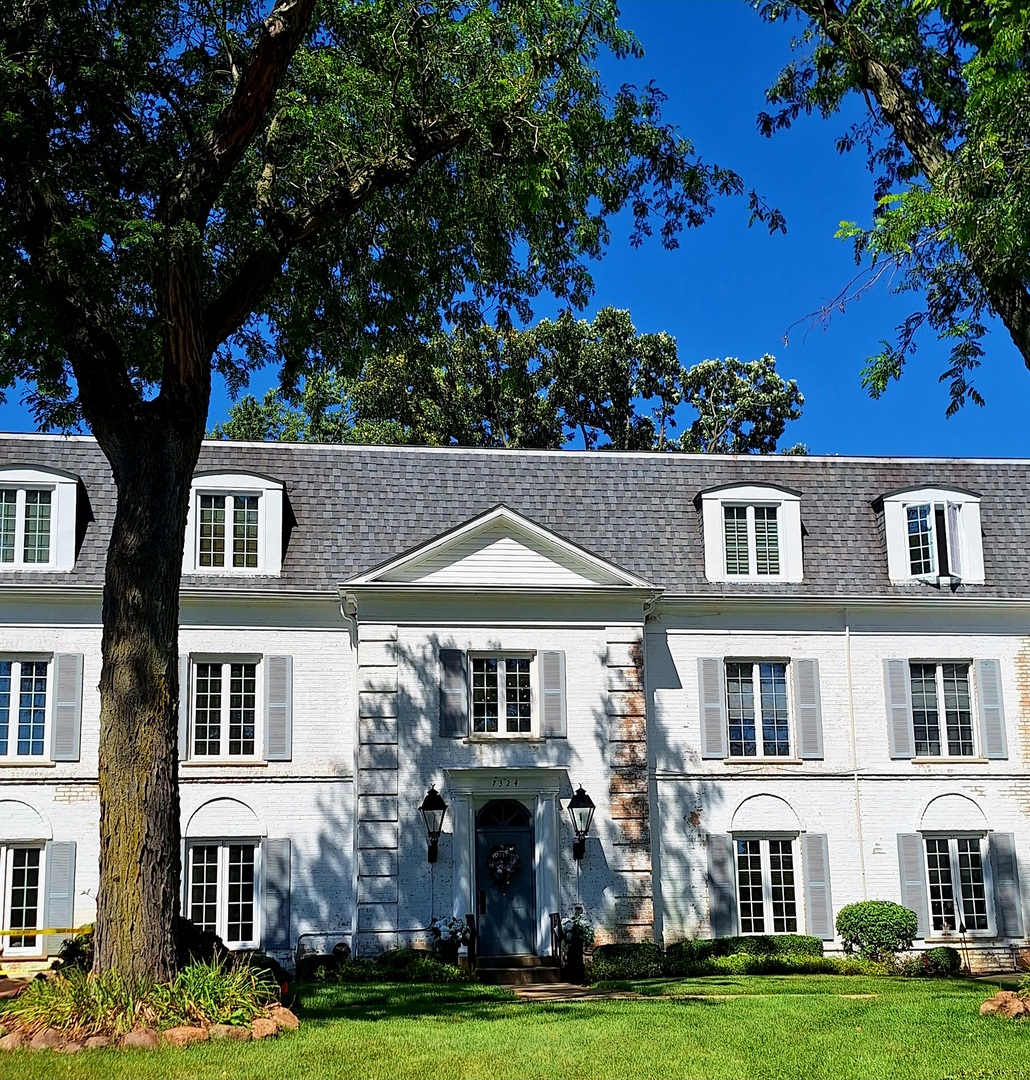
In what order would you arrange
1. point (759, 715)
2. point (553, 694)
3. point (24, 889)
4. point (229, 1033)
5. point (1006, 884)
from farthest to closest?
point (759, 715)
point (1006, 884)
point (553, 694)
point (24, 889)
point (229, 1033)

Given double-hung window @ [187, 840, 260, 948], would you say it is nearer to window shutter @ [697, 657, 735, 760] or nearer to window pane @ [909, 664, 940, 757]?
window shutter @ [697, 657, 735, 760]

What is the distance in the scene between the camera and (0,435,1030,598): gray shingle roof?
23.7 m

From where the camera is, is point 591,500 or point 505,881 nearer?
point 505,881

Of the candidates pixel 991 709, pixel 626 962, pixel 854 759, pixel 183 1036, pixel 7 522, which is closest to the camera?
pixel 183 1036

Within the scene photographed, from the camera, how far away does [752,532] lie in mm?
24594

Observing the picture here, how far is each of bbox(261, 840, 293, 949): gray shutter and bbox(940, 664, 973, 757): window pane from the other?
38.4ft

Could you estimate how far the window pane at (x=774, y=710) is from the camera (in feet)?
77.7

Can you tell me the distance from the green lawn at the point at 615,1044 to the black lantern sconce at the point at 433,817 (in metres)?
5.28

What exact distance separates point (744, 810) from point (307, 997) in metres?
9.63

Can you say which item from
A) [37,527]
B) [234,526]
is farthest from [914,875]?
[37,527]

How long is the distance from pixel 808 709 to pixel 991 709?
10.8ft

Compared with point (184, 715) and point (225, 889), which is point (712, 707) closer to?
point (225, 889)

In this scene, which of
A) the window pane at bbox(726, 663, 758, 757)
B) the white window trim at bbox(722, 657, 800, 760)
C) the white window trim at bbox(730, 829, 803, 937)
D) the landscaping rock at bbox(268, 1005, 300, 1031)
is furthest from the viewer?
the window pane at bbox(726, 663, 758, 757)

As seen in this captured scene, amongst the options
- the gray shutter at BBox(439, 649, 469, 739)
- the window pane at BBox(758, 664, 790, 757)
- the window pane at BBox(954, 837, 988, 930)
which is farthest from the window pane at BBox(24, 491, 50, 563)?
the window pane at BBox(954, 837, 988, 930)
